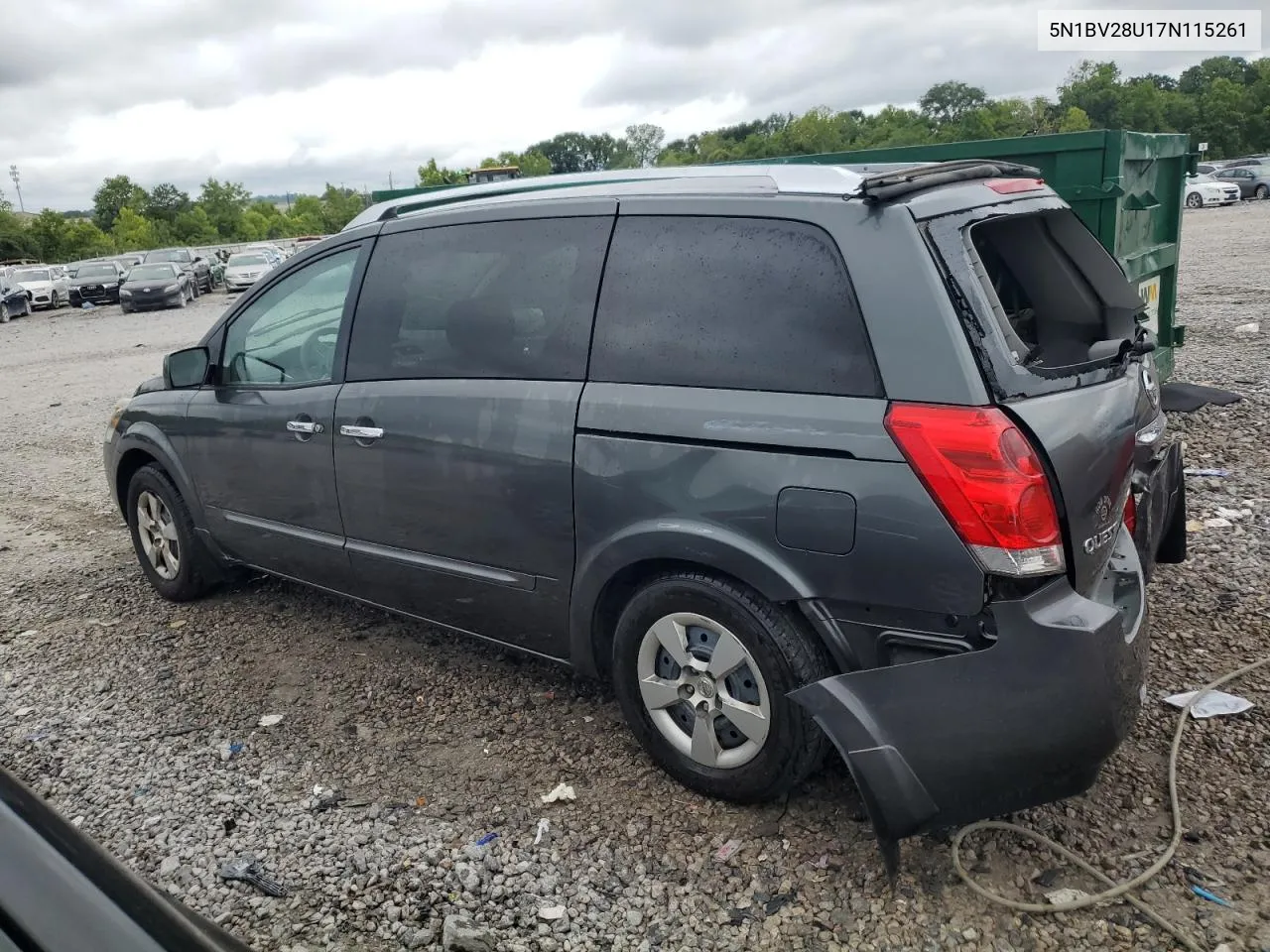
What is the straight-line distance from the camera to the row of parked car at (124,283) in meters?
28.9

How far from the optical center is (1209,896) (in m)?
2.65

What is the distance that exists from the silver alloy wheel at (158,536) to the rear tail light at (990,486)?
389 cm

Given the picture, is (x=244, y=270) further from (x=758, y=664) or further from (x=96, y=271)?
(x=758, y=664)

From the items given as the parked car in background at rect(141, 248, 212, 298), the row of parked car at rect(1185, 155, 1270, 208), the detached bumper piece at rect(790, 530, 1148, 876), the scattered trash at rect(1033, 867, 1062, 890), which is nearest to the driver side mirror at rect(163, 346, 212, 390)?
the detached bumper piece at rect(790, 530, 1148, 876)

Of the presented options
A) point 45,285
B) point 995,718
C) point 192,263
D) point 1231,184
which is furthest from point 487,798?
point 1231,184

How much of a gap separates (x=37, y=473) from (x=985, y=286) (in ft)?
27.5

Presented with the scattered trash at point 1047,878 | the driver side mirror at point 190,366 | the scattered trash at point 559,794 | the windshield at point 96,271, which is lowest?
the scattered trash at point 1047,878

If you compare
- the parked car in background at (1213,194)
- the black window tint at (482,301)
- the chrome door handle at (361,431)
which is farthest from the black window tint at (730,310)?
the parked car in background at (1213,194)

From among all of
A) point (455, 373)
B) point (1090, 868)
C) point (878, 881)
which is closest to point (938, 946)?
point (878, 881)

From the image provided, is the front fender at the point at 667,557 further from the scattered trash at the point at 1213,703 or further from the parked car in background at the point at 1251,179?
the parked car in background at the point at 1251,179

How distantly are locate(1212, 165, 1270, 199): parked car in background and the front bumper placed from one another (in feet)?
144

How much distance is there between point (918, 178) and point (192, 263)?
3805cm

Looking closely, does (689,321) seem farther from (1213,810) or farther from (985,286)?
→ (1213,810)

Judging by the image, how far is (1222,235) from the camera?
24.4 meters
